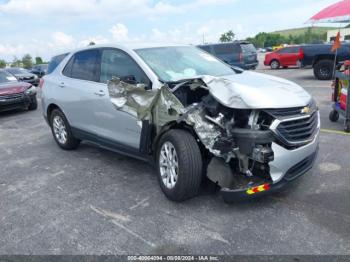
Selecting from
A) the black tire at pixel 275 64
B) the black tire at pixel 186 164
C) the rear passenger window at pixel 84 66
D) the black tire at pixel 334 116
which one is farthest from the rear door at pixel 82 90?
the black tire at pixel 275 64

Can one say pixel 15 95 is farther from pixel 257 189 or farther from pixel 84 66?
pixel 257 189

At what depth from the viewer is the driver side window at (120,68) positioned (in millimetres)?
4188

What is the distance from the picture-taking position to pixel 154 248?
2.99 meters

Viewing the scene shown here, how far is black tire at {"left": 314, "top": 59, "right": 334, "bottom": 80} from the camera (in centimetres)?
1341

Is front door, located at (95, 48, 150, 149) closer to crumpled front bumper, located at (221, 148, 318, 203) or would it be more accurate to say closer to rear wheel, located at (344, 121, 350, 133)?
crumpled front bumper, located at (221, 148, 318, 203)

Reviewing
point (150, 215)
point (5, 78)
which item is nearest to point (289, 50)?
point (5, 78)

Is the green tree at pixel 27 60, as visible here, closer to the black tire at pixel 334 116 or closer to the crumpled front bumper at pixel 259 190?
the black tire at pixel 334 116

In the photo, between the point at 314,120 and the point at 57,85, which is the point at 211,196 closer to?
the point at 314,120

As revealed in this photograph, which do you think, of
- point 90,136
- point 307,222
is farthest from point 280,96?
point 90,136

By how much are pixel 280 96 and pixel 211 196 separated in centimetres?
135

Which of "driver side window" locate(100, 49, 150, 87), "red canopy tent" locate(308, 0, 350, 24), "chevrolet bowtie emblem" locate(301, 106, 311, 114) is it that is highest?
"red canopy tent" locate(308, 0, 350, 24)

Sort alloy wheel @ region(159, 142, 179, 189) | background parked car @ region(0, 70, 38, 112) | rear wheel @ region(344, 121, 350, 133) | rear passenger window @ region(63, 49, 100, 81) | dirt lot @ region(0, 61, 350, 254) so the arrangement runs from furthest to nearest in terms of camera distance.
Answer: background parked car @ region(0, 70, 38, 112) < rear wheel @ region(344, 121, 350, 133) < rear passenger window @ region(63, 49, 100, 81) < alloy wheel @ region(159, 142, 179, 189) < dirt lot @ region(0, 61, 350, 254)

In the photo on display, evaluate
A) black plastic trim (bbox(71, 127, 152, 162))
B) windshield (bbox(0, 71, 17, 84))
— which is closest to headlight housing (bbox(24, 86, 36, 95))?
windshield (bbox(0, 71, 17, 84))

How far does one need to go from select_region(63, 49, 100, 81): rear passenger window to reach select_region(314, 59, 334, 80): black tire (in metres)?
11.1
